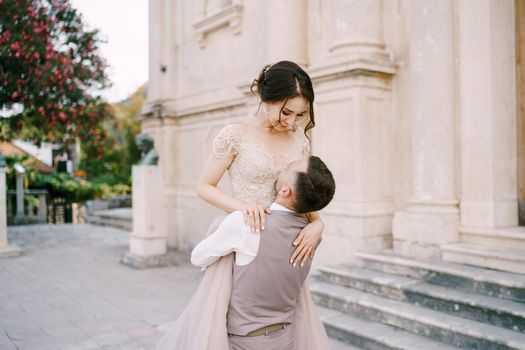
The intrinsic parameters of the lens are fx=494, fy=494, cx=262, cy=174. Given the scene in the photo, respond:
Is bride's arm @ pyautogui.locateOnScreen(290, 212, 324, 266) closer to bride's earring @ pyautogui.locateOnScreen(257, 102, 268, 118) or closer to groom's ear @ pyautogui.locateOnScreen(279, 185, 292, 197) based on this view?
groom's ear @ pyautogui.locateOnScreen(279, 185, 292, 197)

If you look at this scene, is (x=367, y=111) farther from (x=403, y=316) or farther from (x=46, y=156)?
(x=46, y=156)

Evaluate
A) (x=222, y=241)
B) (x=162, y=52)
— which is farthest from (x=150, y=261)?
(x=222, y=241)

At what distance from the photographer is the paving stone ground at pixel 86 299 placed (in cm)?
466

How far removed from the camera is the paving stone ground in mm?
4656

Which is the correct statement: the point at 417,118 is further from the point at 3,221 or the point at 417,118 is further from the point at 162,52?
the point at 3,221

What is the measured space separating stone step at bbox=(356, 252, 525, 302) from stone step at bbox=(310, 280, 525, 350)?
395mm

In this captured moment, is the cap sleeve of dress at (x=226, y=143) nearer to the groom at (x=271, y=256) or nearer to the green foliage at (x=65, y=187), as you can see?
the groom at (x=271, y=256)

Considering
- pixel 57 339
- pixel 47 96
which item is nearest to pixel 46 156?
pixel 47 96

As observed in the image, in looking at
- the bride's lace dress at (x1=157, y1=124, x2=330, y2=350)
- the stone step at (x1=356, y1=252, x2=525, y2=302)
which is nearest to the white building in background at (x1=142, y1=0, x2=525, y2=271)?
the stone step at (x1=356, y1=252, x2=525, y2=302)

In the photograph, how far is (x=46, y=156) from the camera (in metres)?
44.3

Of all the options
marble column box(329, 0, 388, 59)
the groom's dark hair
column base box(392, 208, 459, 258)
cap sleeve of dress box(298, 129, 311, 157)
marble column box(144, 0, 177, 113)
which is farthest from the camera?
marble column box(144, 0, 177, 113)

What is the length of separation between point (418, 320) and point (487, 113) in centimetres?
226

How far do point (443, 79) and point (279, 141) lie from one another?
3.52 metres

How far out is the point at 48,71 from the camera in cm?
995
